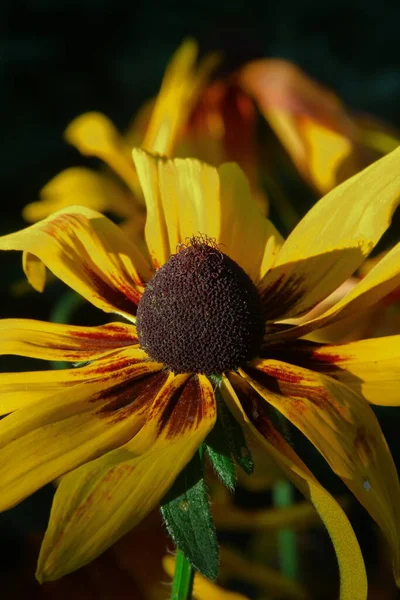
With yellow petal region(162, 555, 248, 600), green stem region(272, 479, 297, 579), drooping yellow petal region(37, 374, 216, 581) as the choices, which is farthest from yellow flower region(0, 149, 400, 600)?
green stem region(272, 479, 297, 579)

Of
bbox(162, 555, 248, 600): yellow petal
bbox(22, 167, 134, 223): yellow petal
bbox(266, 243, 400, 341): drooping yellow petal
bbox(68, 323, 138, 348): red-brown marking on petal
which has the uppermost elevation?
bbox(22, 167, 134, 223): yellow petal

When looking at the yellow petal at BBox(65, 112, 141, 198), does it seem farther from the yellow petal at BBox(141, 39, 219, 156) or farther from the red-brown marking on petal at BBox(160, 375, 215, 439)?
the red-brown marking on petal at BBox(160, 375, 215, 439)

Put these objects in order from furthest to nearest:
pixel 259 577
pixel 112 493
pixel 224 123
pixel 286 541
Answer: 1. pixel 224 123
2. pixel 286 541
3. pixel 259 577
4. pixel 112 493

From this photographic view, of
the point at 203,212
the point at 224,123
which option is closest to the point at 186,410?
the point at 203,212

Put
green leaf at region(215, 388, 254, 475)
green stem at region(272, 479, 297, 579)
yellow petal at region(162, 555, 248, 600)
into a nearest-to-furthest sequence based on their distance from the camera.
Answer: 1. green leaf at region(215, 388, 254, 475)
2. yellow petal at region(162, 555, 248, 600)
3. green stem at region(272, 479, 297, 579)

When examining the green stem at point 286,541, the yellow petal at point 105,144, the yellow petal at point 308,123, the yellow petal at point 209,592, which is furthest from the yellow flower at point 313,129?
the yellow petal at point 209,592

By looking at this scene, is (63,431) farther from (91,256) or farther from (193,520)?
(91,256)
